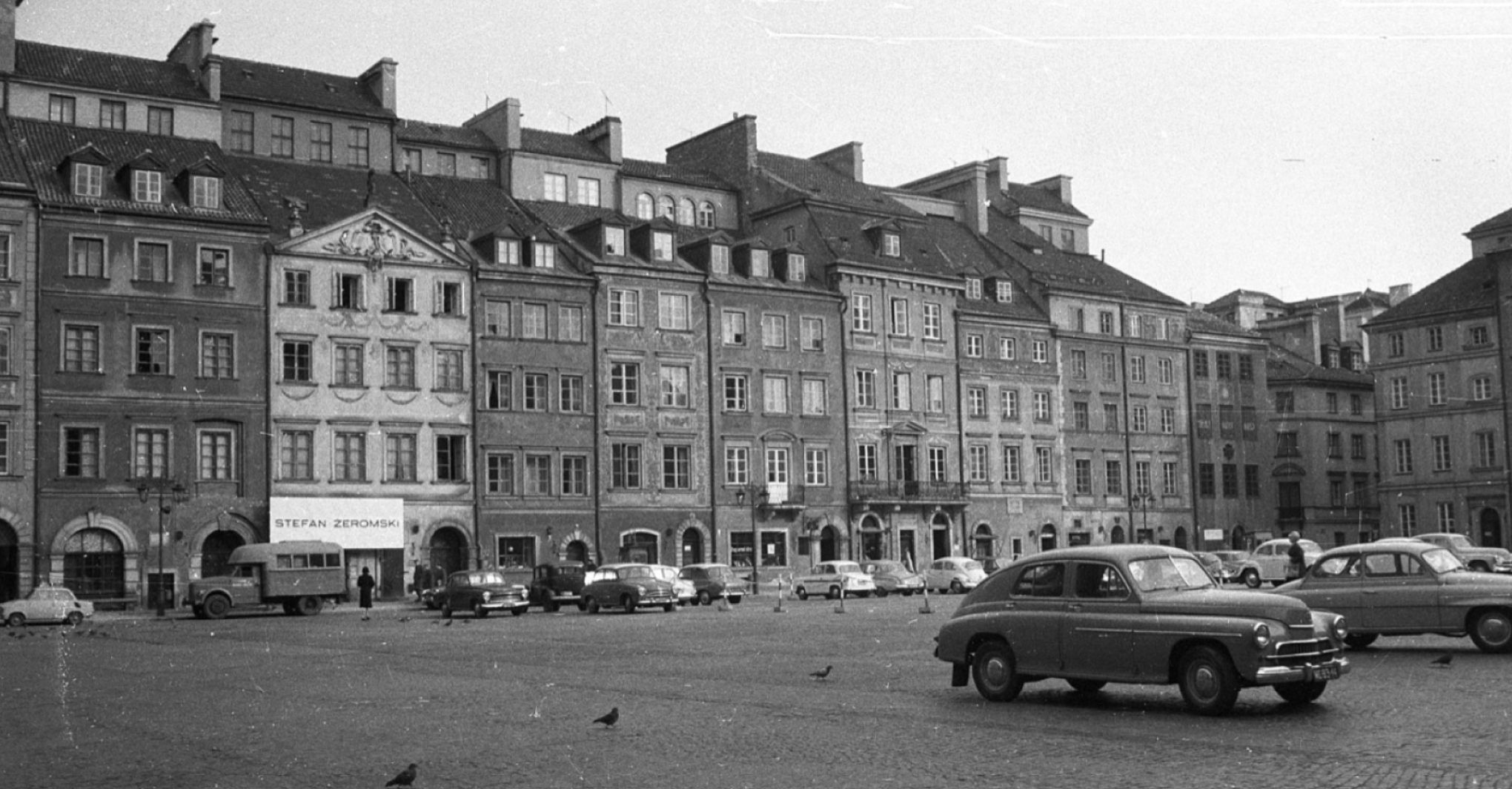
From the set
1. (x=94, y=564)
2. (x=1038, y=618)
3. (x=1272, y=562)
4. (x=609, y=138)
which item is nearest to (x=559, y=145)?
(x=609, y=138)

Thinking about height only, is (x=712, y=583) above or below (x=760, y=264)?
below

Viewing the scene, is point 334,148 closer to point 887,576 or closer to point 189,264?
point 189,264

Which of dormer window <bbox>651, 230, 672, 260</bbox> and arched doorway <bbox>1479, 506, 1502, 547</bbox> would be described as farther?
arched doorway <bbox>1479, 506, 1502, 547</bbox>

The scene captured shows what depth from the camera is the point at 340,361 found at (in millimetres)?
58562

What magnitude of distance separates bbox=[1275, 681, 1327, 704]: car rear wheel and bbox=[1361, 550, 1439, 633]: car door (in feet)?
24.1

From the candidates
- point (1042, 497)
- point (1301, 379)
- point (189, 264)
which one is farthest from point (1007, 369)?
point (189, 264)

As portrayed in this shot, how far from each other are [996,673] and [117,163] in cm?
4683

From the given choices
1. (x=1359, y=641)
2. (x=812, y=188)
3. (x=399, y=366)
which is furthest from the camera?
(x=812, y=188)

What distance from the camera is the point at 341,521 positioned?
57.6 meters

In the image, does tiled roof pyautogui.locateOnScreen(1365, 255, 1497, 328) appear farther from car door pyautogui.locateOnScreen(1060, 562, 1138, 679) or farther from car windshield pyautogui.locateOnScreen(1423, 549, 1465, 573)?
car door pyautogui.locateOnScreen(1060, 562, 1138, 679)

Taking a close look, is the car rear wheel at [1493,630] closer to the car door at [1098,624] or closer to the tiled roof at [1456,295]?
the car door at [1098,624]

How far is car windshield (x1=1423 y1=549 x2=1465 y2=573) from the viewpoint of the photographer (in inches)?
932

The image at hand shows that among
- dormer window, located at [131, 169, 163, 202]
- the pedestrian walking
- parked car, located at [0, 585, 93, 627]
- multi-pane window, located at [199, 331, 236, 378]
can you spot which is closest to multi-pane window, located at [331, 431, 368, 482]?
multi-pane window, located at [199, 331, 236, 378]

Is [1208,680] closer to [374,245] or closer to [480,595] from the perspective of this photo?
[480,595]
